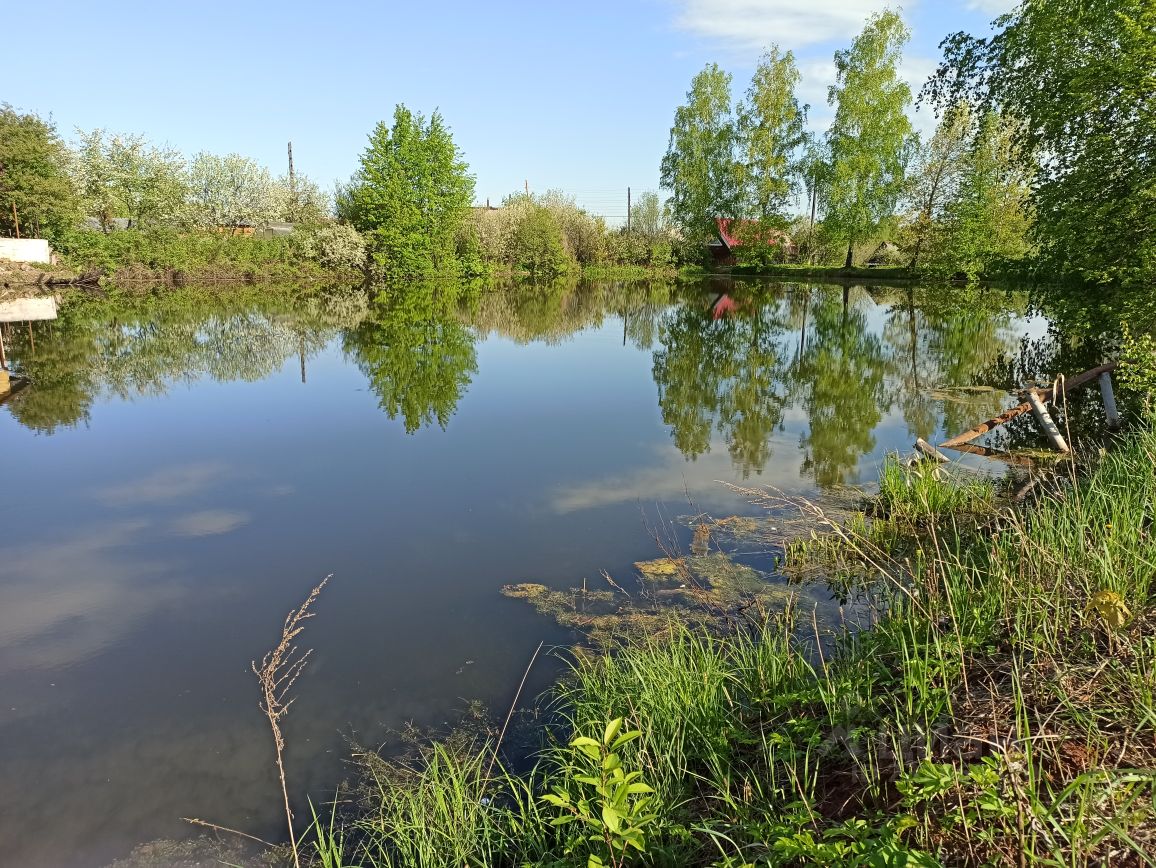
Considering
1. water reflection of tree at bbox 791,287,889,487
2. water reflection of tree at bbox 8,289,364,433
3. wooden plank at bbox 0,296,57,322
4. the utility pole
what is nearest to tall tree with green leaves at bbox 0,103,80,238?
wooden plank at bbox 0,296,57,322

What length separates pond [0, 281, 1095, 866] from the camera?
3.97m

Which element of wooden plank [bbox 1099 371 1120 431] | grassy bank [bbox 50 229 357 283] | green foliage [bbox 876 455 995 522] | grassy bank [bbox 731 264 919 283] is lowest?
green foliage [bbox 876 455 995 522]

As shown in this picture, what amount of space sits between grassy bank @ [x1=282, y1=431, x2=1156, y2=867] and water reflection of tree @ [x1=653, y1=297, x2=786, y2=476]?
548 cm

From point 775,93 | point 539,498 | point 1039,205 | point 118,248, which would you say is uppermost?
point 775,93

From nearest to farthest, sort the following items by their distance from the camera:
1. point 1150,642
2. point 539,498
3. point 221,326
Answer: point 1150,642, point 539,498, point 221,326

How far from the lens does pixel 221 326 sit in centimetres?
2130

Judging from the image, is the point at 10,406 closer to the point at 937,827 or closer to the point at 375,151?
the point at 937,827

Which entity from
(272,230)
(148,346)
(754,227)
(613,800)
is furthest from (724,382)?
(272,230)

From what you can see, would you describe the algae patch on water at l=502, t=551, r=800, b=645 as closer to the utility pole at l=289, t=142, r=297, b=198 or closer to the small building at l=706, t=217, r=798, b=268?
the small building at l=706, t=217, r=798, b=268

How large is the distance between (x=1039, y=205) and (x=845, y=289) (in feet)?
91.4

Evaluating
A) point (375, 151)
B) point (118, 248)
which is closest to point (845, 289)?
point (375, 151)

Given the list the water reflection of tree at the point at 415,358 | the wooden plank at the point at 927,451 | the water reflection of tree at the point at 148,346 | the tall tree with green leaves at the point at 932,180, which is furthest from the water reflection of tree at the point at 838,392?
the tall tree with green leaves at the point at 932,180

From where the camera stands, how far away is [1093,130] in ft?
35.1

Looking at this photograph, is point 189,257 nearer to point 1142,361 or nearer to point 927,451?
point 927,451
